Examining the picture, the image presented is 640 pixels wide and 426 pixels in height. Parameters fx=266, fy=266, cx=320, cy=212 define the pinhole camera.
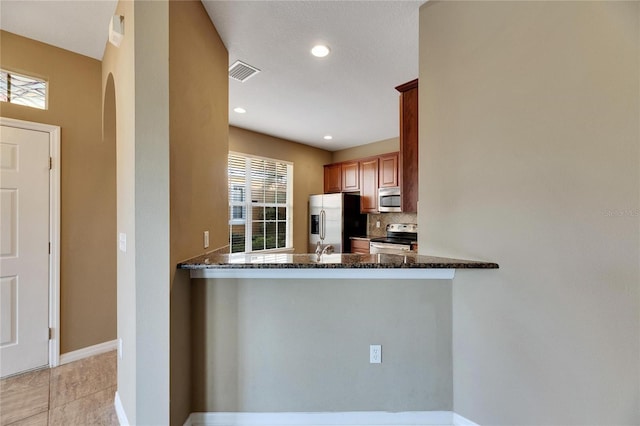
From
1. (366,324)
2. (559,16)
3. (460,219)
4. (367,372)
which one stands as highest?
(559,16)

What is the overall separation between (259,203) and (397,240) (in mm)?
2463

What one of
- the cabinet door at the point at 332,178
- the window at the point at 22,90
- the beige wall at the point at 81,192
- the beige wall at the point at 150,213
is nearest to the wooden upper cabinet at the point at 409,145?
the beige wall at the point at 150,213

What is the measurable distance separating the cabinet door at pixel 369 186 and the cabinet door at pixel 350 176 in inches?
4.0

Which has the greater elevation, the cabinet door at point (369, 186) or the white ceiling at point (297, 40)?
the white ceiling at point (297, 40)

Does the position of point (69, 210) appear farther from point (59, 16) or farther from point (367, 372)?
point (367, 372)

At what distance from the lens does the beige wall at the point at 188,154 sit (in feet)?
4.85

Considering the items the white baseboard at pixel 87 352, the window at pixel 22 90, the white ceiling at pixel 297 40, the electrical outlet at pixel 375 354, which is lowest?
the white baseboard at pixel 87 352

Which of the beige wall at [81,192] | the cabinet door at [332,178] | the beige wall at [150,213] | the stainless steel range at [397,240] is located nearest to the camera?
the beige wall at [150,213]

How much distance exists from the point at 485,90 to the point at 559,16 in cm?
41

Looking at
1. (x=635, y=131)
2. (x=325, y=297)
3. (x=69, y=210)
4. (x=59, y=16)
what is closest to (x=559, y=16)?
(x=635, y=131)

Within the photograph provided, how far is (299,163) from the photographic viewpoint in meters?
5.30

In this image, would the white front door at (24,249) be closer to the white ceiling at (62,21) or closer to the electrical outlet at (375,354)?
the white ceiling at (62,21)

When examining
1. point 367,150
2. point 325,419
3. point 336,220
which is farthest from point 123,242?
point 367,150

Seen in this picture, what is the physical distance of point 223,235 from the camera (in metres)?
2.28
